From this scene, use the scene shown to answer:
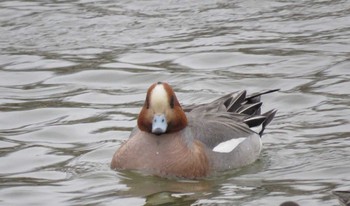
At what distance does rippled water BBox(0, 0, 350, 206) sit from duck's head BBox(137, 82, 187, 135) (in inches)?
18.2

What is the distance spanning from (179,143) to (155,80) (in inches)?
124

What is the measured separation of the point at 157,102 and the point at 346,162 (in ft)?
5.67

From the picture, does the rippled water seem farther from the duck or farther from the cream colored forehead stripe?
the cream colored forehead stripe

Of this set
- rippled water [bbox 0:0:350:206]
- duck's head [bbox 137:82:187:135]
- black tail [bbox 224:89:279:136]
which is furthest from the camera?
black tail [bbox 224:89:279:136]

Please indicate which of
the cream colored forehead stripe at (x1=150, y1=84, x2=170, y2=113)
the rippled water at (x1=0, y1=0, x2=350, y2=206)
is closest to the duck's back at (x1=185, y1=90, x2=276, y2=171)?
the rippled water at (x1=0, y1=0, x2=350, y2=206)

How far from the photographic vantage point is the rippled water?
946 centimetres

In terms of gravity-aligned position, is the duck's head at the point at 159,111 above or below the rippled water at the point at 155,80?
above

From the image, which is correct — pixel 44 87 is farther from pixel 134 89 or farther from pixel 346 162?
pixel 346 162

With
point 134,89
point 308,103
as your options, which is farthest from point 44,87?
point 308,103

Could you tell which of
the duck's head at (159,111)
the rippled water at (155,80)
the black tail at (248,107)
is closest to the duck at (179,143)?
the duck's head at (159,111)

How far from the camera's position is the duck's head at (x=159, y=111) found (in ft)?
32.0

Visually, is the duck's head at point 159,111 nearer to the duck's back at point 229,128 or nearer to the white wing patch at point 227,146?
the duck's back at point 229,128

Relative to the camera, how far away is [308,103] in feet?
38.5

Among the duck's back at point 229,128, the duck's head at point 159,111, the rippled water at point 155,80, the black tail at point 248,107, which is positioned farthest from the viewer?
the black tail at point 248,107
